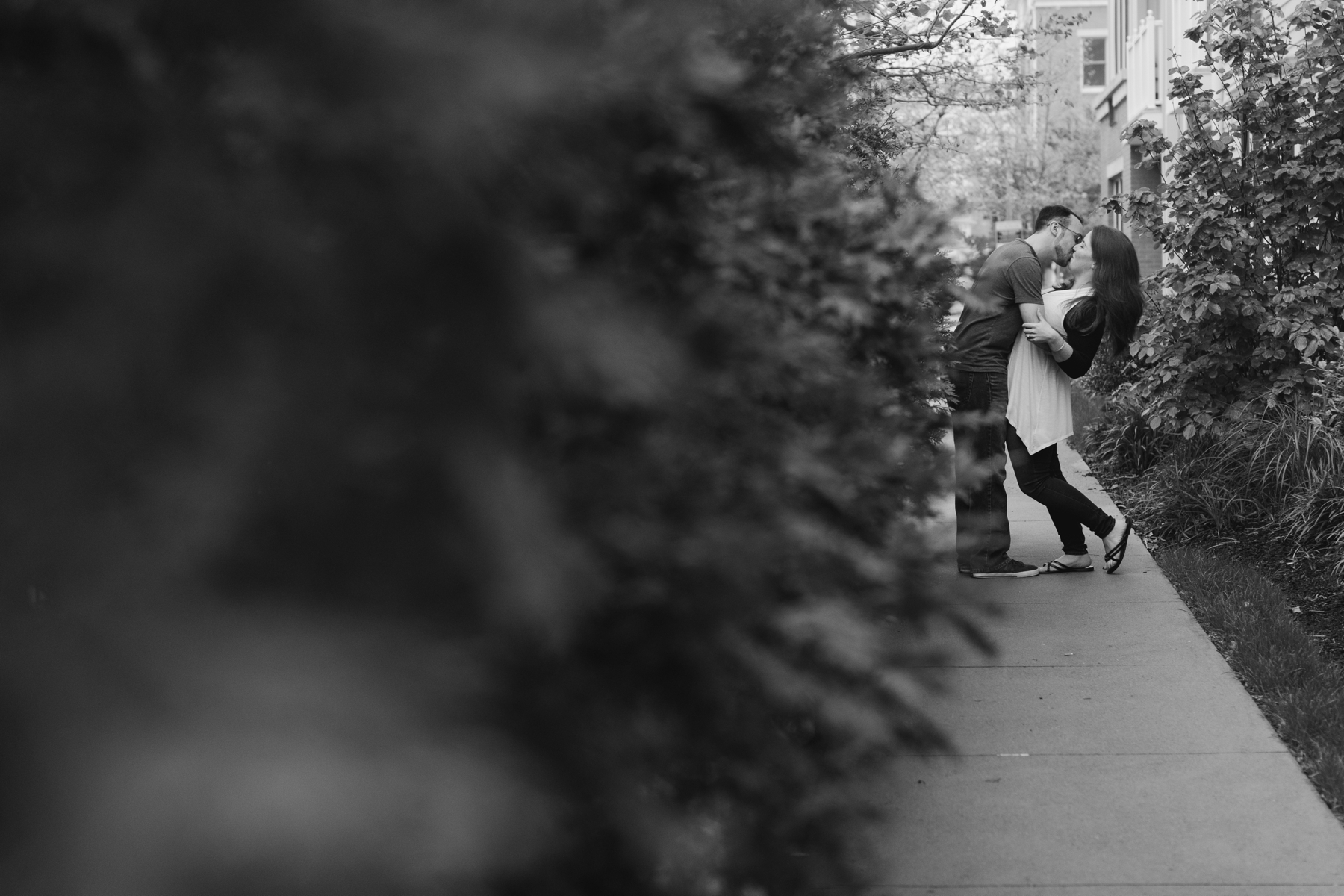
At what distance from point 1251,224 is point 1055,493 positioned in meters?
3.17

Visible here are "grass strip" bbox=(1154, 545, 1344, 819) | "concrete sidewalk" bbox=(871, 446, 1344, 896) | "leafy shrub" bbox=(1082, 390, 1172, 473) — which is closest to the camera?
"concrete sidewalk" bbox=(871, 446, 1344, 896)

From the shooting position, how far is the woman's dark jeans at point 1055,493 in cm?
730

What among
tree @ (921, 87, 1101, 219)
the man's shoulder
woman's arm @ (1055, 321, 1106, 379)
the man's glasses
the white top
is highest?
tree @ (921, 87, 1101, 219)

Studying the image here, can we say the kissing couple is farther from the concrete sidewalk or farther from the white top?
the concrete sidewalk

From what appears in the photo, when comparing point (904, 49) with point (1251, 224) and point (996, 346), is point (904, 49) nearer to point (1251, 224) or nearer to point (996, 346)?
point (996, 346)

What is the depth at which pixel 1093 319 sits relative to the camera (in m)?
7.29

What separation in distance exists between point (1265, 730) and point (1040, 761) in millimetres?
870

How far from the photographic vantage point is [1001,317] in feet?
23.8

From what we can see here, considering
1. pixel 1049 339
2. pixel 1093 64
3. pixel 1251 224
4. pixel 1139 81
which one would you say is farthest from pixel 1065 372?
pixel 1093 64

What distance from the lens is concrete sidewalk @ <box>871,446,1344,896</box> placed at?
3803 millimetres

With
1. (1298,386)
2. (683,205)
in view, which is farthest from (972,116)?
(683,205)

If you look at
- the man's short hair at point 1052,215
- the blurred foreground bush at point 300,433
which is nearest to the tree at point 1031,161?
the man's short hair at point 1052,215

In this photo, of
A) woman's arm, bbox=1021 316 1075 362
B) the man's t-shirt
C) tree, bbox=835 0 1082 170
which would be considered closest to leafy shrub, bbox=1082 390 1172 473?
tree, bbox=835 0 1082 170

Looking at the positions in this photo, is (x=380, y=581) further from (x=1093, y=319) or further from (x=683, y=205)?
(x=1093, y=319)
